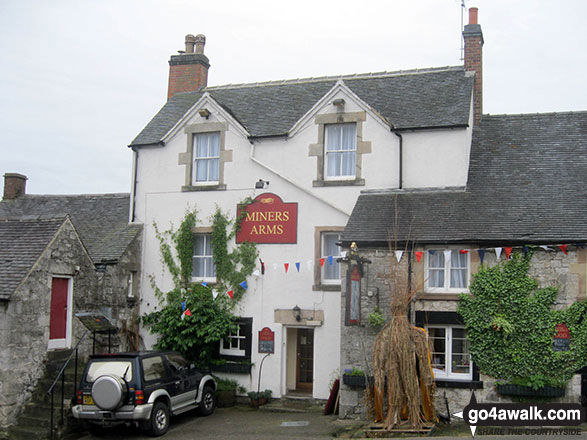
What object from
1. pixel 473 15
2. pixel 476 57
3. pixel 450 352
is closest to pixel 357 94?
pixel 476 57

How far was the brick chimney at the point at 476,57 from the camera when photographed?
1805 centimetres

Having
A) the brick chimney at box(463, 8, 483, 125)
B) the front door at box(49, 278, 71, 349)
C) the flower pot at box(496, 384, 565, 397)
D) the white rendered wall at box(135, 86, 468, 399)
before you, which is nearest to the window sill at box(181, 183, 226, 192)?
the white rendered wall at box(135, 86, 468, 399)

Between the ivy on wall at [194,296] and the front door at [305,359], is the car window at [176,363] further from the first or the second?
the front door at [305,359]

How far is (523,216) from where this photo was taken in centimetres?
1427

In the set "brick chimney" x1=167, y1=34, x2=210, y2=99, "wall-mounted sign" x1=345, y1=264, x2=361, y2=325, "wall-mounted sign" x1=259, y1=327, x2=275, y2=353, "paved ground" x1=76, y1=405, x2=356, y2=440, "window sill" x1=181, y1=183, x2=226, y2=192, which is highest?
"brick chimney" x1=167, y1=34, x2=210, y2=99

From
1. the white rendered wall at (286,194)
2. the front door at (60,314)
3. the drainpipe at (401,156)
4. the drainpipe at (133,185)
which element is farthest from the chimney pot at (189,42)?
the front door at (60,314)

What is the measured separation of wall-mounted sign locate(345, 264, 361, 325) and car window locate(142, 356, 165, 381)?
4.06 metres

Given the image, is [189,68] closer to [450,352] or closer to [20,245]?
[20,245]

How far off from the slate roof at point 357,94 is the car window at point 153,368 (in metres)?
6.88

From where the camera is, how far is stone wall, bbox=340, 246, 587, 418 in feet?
43.8

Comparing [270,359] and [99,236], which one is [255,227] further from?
[99,236]

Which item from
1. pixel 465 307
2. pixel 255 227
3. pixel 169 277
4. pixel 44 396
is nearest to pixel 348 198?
pixel 255 227

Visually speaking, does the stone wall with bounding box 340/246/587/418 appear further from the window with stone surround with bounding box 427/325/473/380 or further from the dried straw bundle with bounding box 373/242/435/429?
the dried straw bundle with bounding box 373/242/435/429

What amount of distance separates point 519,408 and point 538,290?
97.5 inches
